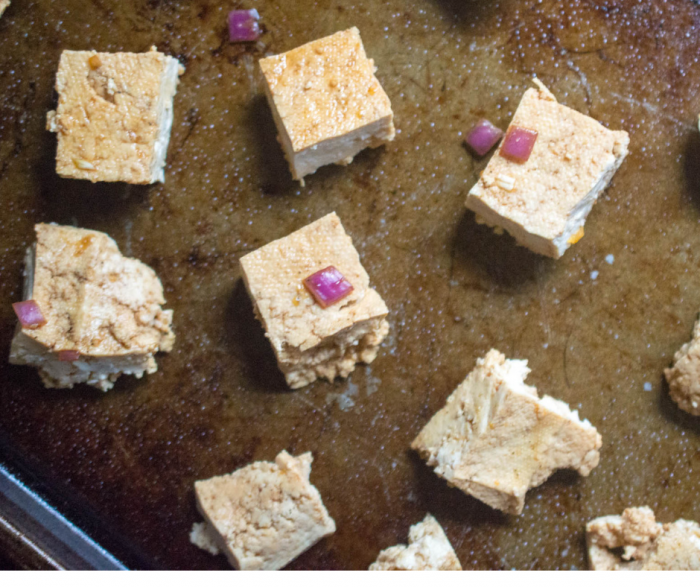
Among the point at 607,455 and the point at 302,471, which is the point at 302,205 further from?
the point at 607,455

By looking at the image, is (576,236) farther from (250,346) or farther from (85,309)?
(85,309)

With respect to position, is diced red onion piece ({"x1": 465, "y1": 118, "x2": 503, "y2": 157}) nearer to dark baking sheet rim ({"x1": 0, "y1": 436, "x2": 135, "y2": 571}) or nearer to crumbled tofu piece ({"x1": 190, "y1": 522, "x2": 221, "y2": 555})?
crumbled tofu piece ({"x1": 190, "y1": 522, "x2": 221, "y2": 555})

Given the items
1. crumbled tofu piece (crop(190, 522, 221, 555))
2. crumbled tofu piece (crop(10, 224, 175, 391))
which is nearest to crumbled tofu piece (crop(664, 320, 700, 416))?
crumbled tofu piece (crop(190, 522, 221, 555))

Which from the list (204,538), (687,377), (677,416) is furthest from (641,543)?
(204,538)

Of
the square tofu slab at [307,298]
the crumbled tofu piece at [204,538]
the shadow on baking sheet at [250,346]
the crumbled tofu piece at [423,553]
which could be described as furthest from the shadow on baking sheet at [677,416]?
the crumbled tofu piece at [204,538]

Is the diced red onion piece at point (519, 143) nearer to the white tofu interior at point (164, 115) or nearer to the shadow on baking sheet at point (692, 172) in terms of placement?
the shadow on baking sheet at point (692, 172)
